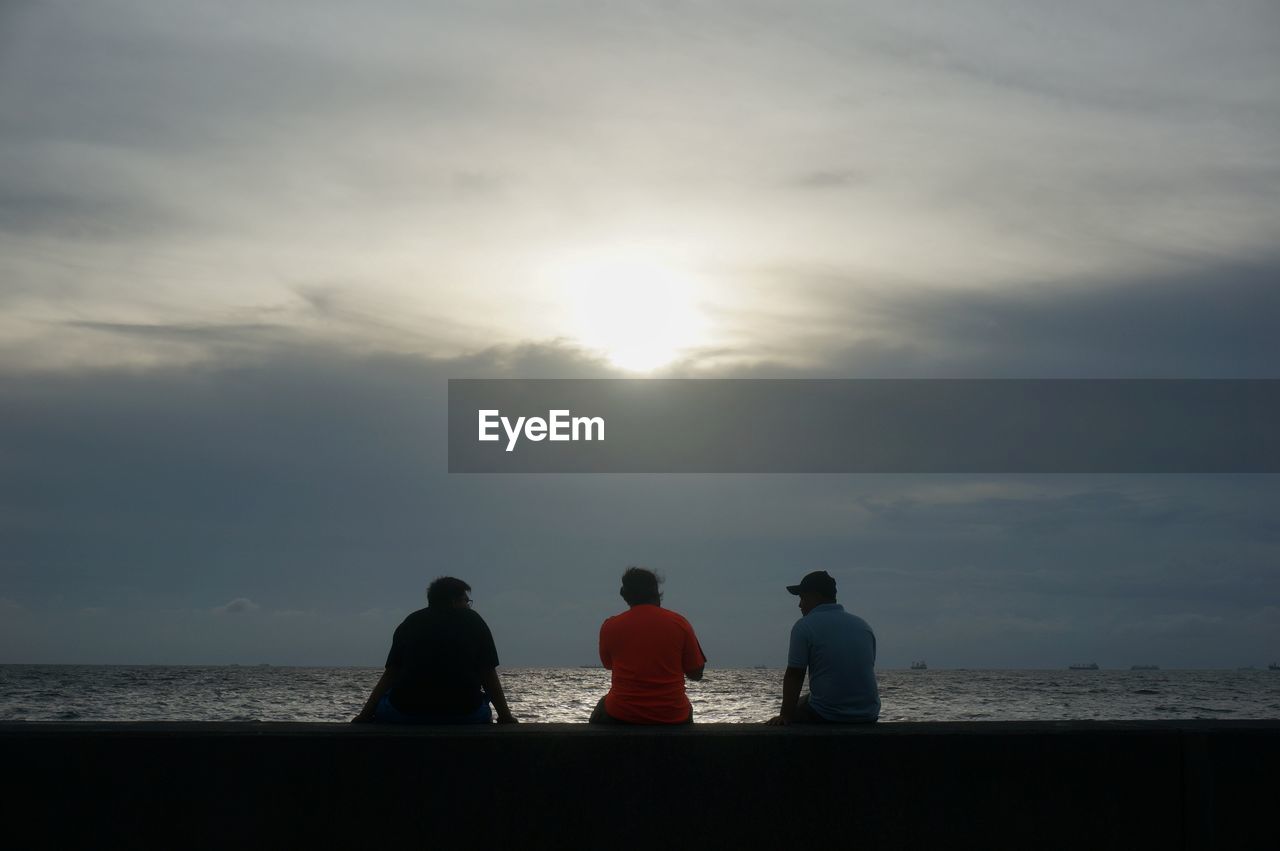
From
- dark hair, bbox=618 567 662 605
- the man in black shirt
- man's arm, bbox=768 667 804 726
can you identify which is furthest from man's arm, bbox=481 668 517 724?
man's arm, bbox=768 667 804 726

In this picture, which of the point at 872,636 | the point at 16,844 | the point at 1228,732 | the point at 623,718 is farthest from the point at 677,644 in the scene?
the point at 16,844

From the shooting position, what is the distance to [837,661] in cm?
661

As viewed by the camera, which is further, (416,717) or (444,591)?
(444,591)

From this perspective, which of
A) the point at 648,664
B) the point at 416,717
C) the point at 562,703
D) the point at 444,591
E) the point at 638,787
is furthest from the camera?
the point at 562,703

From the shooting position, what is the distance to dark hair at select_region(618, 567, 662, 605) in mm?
6777

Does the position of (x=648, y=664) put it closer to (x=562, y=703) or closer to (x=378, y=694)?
Result: (x=378, y=694)

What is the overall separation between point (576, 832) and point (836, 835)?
0.99m

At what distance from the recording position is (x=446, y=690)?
638 cm

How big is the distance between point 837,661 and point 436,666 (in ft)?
7.14

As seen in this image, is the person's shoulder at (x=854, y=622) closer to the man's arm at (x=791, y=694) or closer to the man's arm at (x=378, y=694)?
the man's arm at (x=791, y=694)

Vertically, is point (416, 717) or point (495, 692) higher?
point (495, 692)

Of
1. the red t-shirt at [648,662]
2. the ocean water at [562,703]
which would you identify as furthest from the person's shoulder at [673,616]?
the ocean water at [562,703]

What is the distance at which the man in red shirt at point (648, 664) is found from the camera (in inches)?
257

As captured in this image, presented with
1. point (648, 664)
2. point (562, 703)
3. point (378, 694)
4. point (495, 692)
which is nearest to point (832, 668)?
point (648, 664)
